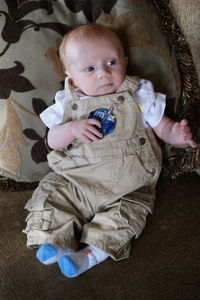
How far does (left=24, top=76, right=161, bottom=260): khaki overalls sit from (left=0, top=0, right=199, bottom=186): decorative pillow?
0.08m

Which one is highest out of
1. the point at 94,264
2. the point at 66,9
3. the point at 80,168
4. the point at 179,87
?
the point at 66,9

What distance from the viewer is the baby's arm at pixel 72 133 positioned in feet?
2.93

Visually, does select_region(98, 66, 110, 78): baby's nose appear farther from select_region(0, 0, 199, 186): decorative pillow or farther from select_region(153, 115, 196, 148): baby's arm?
select_region(153, 115, 196, 148): baby's arm

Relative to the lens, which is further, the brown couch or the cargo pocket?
the cargo pocket

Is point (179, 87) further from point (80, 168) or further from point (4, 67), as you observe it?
point (4, 67)

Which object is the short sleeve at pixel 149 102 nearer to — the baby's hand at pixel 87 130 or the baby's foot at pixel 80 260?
the baby's hand at pixel 87 130

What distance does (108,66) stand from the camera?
921mm

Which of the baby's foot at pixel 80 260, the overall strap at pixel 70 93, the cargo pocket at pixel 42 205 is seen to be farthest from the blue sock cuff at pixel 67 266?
the overall strap at pixel 70 93

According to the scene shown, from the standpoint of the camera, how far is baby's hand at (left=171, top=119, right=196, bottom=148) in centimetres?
90

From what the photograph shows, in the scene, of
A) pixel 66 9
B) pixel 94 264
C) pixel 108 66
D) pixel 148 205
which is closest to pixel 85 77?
pixel 108 66

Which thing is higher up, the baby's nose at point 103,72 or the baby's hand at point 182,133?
the baby's nose at point 103,72

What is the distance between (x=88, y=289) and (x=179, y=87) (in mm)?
620

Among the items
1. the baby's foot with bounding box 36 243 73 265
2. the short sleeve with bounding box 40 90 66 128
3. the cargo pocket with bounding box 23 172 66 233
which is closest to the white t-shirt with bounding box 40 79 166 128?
A: the short sleeve with bounding box 40 90 66 128

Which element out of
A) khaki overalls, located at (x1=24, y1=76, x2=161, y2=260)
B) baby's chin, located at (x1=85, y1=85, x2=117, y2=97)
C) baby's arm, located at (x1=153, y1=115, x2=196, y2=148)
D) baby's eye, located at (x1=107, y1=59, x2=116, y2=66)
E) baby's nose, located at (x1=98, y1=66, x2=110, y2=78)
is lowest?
khaki overalls, located at (x1=24, y1=76, x2=161, y2=260)
